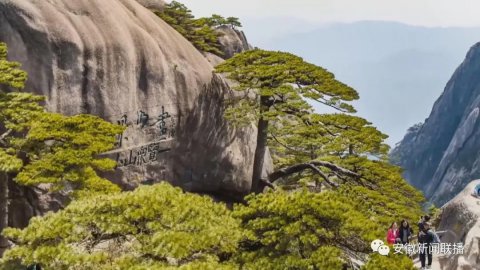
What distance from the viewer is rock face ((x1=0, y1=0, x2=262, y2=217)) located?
1598 centimetres

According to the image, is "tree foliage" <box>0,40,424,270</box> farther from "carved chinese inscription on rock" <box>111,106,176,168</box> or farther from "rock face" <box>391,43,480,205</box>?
"rock face" <box>391,43,480,205</box>

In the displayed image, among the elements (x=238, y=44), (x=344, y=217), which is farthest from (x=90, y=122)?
(x=238, y=44)

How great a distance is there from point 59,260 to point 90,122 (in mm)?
6504

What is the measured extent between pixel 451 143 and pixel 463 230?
67.0 m

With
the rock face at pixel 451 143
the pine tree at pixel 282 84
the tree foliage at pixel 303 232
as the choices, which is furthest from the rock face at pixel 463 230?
the rock face at pixel 451 143

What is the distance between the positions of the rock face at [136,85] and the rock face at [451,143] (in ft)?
168

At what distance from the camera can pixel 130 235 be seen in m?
7.06

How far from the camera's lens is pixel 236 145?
21.2m

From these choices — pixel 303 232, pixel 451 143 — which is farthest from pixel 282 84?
pixel 451 143

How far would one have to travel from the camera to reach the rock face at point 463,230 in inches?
511

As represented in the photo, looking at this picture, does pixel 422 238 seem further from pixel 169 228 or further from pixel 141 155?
pixel 141 155
